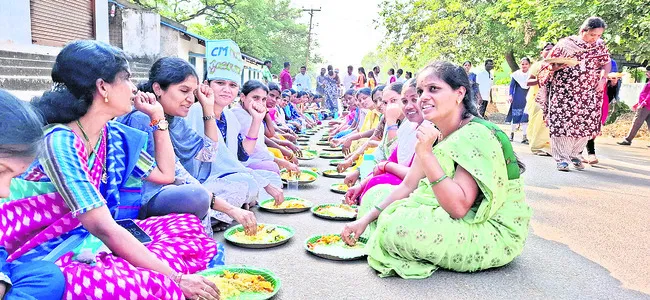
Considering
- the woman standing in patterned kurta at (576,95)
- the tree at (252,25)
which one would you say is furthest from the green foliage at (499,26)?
the tree at (252,25)

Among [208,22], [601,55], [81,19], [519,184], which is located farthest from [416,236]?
[208,22]

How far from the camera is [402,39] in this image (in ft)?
70.7

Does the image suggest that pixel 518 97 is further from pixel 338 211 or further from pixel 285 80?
pixel 285 80

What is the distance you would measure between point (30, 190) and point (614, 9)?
10.1 meters

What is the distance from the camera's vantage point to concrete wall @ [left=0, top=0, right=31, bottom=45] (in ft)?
27.6

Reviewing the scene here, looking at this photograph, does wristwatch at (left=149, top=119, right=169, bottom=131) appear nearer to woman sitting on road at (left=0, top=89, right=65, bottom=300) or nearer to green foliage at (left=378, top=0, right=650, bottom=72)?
woman sitting on road at (left=0, top=89, right=65, bottom=300)

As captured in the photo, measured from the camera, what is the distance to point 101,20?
1223cm

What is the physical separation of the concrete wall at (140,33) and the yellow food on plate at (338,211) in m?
11.5

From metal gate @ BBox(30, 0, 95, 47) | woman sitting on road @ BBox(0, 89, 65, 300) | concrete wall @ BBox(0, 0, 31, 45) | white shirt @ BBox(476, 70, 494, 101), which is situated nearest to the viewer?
woman sitting on road @ BBox(0, 89, 65, 300)

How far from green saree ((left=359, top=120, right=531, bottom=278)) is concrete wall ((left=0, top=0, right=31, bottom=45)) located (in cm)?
833

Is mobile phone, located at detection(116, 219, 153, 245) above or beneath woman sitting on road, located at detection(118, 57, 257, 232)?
beneath

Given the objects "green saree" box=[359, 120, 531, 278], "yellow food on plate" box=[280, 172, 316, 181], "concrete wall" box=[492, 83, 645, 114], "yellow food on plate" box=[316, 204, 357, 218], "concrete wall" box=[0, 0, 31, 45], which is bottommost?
"yellow food on plate" box=[316, 204, 357, 218]

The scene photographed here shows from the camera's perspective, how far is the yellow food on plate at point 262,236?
3.46m

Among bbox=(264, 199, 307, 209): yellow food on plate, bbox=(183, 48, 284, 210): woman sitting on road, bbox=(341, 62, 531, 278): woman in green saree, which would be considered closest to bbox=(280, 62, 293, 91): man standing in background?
bbox=(183, 48, 284, 210): woman sitting on road
